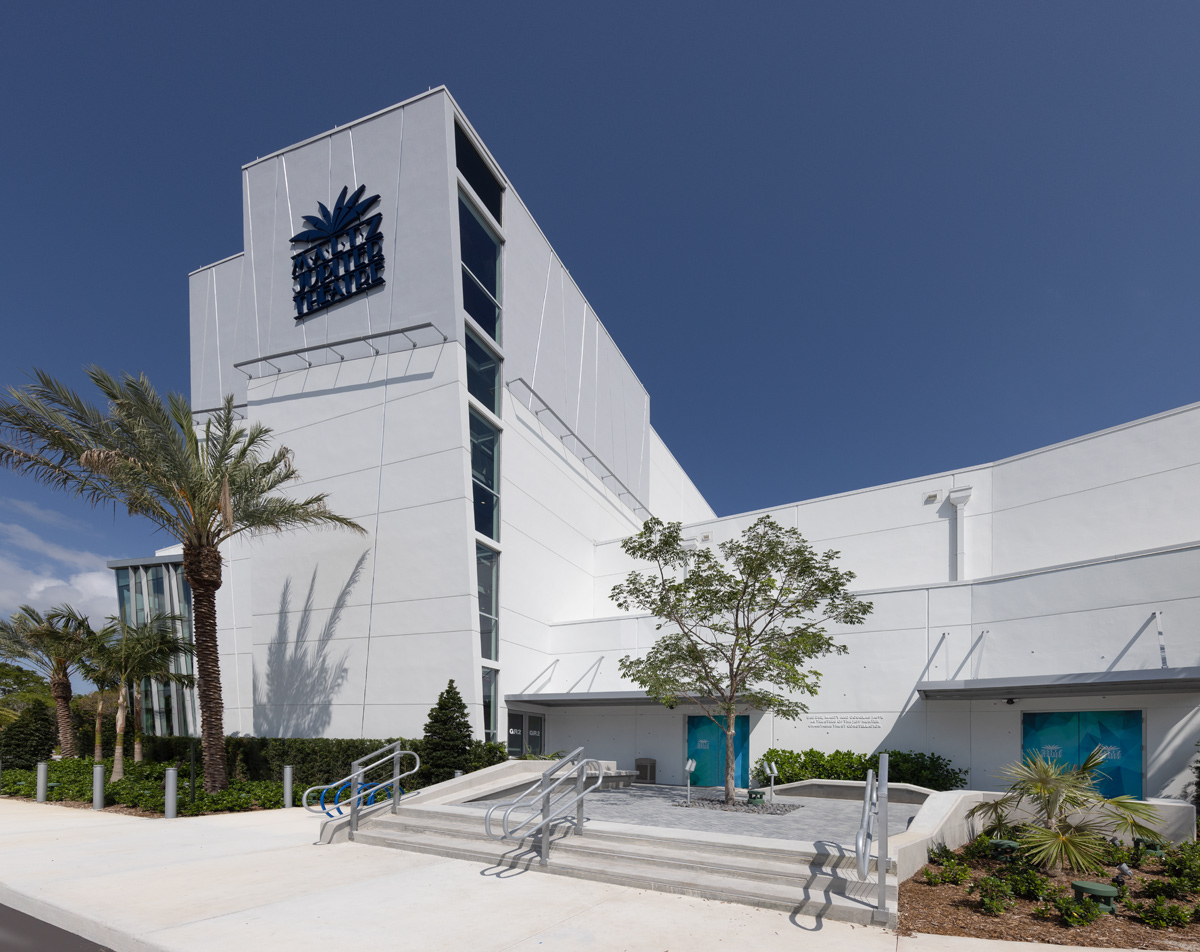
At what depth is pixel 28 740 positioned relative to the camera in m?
27.6

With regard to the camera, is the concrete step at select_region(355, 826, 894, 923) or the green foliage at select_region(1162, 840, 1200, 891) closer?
the concrete step at select_region(355, 826, 894, 923)

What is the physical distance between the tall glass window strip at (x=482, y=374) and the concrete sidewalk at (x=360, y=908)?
13.7m

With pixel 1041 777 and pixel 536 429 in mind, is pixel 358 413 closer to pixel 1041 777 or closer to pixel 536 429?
pixel 536 429

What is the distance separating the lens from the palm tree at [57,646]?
25.3m

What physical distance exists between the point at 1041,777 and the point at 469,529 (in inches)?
563

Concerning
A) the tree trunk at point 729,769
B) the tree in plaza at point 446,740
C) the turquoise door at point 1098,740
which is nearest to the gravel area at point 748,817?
the tree trunk at point 729,769

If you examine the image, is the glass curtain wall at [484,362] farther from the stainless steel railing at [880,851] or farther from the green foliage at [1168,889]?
the green foliage at [1168,889]

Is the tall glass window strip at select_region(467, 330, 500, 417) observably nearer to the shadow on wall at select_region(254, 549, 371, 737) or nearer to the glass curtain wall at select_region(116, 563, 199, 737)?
the shadow on wall at select_region(254, 549, 371, 737)

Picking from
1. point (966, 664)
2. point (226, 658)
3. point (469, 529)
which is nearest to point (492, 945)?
point (469, 529)

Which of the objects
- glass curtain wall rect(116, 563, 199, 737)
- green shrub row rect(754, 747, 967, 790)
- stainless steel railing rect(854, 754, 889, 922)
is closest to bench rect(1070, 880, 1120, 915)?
stainless steel railing rect(854, 754, 889, 922)

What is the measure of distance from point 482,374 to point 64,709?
733 inches

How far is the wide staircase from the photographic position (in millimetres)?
7902

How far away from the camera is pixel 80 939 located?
24.2 ft

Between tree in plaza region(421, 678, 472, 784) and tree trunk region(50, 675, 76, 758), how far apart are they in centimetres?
1580
